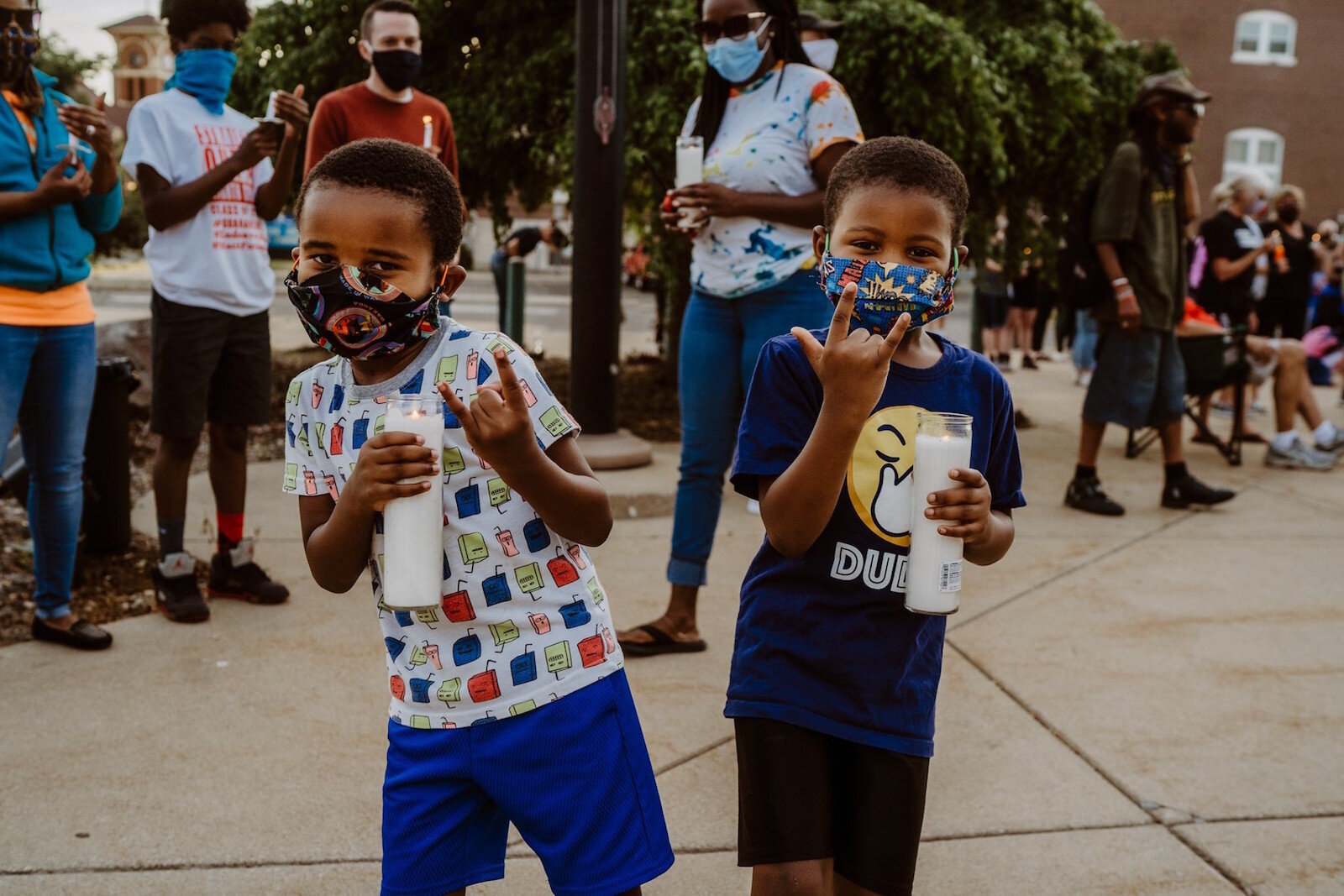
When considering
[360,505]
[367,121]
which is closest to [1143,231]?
[367,121]

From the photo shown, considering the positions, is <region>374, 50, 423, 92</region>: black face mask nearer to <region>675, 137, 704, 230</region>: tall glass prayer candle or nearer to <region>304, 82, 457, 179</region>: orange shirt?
<region>304, 82, 457, 179</region>: orange shirt

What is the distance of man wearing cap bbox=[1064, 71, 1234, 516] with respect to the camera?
19.8ft

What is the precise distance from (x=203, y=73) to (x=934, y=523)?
335cm

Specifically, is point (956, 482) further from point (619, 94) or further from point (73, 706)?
point (619, 94)

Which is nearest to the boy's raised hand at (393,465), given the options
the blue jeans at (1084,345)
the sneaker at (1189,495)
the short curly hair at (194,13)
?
the short curly hair at (194,13)

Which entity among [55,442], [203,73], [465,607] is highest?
[203,73]

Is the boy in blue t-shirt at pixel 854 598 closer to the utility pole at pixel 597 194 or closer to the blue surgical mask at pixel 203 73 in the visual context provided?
the blue surgical mask at pixel 203 73

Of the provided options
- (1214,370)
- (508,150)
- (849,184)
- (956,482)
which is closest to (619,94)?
(508,150)

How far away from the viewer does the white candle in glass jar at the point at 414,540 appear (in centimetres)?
170

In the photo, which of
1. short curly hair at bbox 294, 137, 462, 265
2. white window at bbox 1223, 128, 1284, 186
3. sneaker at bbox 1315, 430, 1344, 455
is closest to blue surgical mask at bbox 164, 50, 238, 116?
short curly hair at bbox 294, 137, 462, 265

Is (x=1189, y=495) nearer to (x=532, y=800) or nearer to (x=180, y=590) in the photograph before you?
(x=180, y=590)

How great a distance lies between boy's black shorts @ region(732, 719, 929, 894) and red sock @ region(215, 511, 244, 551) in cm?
292

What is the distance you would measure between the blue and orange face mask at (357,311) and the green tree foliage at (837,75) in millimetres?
4902

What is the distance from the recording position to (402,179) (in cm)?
188
